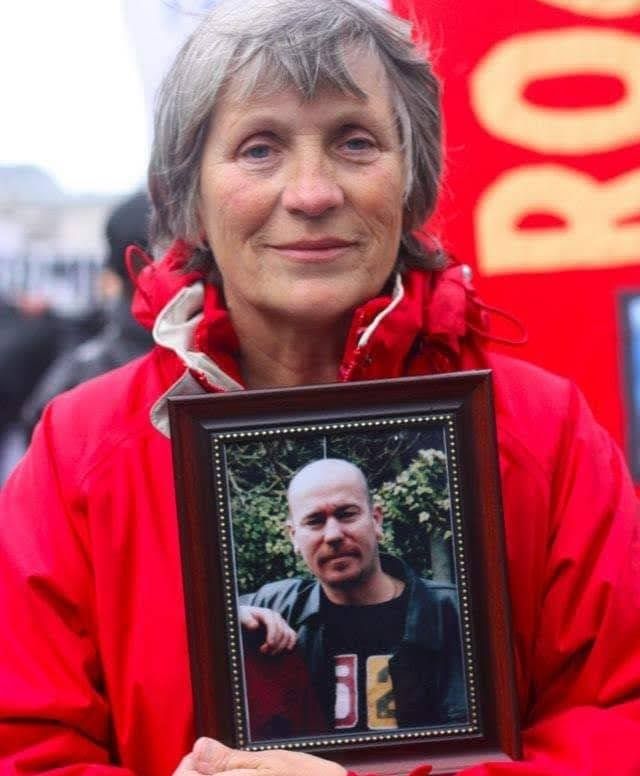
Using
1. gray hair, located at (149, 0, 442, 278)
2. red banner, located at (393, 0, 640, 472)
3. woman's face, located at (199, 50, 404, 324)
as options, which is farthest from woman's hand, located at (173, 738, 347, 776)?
red banner, located at (393, 0, 640, 472)

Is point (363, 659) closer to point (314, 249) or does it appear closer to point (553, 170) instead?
point (314, 249)

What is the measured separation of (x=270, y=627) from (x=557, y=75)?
4.96ft

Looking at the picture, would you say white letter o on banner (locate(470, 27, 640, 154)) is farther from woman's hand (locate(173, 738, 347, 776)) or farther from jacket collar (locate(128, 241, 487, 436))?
woman's hand (locate(173, 738, 347, 776))

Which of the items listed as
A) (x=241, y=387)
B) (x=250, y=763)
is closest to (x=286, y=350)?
(x=241, y=387)

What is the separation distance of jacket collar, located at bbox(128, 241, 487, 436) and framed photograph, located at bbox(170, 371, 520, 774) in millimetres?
146

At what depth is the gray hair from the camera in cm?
178

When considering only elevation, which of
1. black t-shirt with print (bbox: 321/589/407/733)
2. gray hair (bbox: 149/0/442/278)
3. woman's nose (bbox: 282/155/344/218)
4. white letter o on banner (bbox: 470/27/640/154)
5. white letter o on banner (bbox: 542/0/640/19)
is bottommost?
black t-shirt with print (bbox: 321/589/407/733)

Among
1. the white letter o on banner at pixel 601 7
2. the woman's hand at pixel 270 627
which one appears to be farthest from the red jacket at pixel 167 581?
the white letter o on banner at pixel 601 7

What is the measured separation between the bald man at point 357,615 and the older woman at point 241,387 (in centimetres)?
9

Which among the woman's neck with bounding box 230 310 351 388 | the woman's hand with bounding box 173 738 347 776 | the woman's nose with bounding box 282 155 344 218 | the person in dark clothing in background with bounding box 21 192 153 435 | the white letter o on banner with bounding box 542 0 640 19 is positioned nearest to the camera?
the woman's hand with bounding box 173 738 347 776

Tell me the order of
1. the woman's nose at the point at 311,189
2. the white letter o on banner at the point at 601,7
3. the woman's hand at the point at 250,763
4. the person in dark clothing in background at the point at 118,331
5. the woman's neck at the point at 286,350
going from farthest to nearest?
the person in dark clothing in background at the point at 118,331 < the white letter o on banner at the point at 601,7 < the woman's neck at the point at 286,350 < the woman's nose at the point at 311,189 < the woman's hand at the point at 250,763

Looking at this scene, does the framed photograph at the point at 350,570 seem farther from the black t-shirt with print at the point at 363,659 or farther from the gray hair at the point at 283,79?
the gray hair at the point at 283,79

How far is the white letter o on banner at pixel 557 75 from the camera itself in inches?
111

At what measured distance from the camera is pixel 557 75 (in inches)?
112
